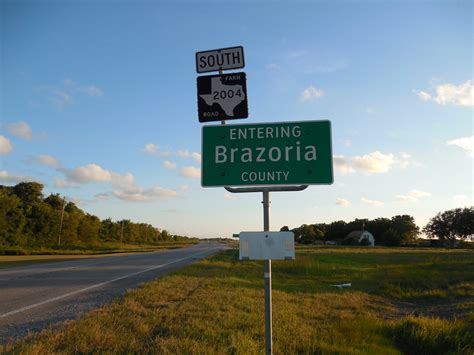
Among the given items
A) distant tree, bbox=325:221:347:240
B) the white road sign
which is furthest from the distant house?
the white road sign

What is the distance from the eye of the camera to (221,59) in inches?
170

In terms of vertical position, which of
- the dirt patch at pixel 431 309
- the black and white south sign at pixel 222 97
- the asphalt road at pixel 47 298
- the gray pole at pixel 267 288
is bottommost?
the dirt patch at pixel 431 309

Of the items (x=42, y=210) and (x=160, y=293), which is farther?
A: (x=42, y=210)

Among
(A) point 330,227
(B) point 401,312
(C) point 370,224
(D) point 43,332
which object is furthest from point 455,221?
(D) point 43,332

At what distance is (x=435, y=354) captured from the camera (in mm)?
5820

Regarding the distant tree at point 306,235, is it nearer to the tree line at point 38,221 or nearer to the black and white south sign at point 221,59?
the tree line at point 38,221

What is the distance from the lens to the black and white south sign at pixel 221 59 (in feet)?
14.0

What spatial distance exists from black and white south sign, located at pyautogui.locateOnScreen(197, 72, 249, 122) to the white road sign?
1319 millimetres

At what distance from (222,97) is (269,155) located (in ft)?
2.89

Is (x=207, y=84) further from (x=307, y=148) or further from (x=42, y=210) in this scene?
(x=42, y=210)

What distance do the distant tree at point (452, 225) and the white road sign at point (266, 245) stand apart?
128 meters

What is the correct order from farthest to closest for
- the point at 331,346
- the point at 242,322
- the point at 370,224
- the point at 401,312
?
the point at 370,224 → the point at 401,312 → the point at 242,322 → the point at 331,346

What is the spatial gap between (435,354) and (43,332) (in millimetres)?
6197

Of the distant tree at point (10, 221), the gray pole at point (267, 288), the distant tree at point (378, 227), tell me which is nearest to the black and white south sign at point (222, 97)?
the gray pole at point (267, 288)
